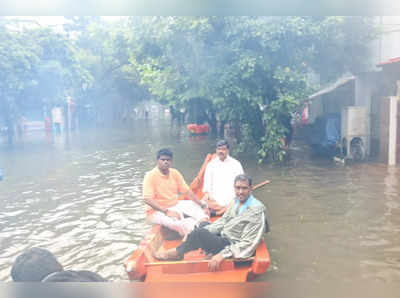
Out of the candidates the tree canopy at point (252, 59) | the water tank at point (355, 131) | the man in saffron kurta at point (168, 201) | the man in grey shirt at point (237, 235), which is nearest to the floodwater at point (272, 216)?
the man in grey shirt at point (237, 235)

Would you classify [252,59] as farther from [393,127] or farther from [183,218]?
[183,218]

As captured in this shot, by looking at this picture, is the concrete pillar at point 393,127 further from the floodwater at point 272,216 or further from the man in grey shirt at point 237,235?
the man in grey shirt at point 237,235

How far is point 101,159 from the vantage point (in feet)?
57.0

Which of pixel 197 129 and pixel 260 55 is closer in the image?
pixel 260 55

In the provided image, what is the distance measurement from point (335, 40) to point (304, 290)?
13.9m

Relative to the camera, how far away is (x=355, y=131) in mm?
13898

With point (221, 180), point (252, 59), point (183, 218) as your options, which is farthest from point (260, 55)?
point (183, 218)

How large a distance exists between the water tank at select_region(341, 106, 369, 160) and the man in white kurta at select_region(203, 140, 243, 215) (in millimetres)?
8088

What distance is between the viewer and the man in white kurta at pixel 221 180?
6.92 metres

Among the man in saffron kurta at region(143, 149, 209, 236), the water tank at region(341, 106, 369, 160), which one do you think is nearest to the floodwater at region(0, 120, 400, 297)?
the water tank at region(341, 106, 369, 160)

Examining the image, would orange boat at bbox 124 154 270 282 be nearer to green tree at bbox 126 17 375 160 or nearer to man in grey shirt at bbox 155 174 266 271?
man in grey shirt at bbox 155 174 266 271

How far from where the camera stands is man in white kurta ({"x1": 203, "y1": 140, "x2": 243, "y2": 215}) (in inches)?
272

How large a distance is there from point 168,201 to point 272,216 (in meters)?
2.80

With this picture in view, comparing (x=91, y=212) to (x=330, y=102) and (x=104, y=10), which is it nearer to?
(x=104, y=10)
